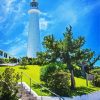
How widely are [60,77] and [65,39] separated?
5.63 metres

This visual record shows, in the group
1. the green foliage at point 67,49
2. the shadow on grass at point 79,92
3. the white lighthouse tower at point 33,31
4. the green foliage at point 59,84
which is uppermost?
the white lighthouse tower at point 33,31

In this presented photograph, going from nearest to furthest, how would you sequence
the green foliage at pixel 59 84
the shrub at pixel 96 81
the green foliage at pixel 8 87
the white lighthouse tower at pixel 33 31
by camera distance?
the green foliage at pixel 8 87, the green foliage at pixel 59 84, the shrub at pixel 96 81, the white lighthouse tower at pixel 33 31

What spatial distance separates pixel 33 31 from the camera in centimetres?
8331

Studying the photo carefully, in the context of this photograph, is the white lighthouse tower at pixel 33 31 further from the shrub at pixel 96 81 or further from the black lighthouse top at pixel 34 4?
the shrub at pixel 96 81

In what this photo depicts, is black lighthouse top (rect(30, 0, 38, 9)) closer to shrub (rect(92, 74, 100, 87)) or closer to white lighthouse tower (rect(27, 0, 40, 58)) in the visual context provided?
white lighthouse tower (rect(27, 0, 40, 58))

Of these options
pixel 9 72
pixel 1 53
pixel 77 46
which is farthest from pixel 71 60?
pixel 1 53

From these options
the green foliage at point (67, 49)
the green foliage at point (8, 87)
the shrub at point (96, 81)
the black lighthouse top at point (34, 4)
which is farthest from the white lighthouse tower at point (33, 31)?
the green foliage at point (8, 87)

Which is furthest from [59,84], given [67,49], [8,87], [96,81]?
[96,81]

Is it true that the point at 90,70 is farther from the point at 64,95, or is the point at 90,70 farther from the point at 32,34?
the point at 32,34

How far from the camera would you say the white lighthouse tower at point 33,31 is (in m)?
79.2

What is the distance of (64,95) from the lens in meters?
24.7

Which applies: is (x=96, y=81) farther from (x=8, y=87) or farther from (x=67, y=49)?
(x=8, y=87)

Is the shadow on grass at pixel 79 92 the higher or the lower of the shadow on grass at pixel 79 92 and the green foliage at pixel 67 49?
the lower

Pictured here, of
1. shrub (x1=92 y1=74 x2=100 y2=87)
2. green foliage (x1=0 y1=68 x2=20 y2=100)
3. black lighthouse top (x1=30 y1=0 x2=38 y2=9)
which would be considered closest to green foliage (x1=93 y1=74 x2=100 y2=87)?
shrub (x1=92 y1=74 x2=100 y2=87)
